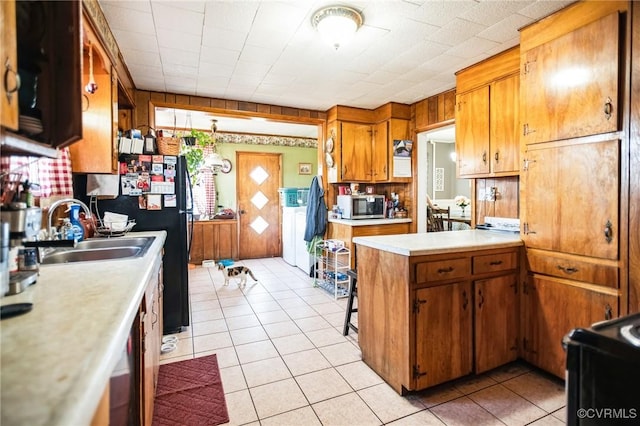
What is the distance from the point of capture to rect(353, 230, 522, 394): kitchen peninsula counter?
1.97m

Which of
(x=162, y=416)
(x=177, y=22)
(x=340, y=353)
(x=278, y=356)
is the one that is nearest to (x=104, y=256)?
(x=162, y=416)

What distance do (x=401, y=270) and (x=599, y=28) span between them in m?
1.82

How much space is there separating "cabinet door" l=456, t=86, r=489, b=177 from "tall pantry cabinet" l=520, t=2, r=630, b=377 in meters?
0.51

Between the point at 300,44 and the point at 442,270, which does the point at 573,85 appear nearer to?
the point at 442,270

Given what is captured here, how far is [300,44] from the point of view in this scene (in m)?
2.61

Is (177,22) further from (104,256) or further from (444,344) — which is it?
(444,344)

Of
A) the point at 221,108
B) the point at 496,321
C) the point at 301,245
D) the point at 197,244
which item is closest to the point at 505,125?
the point at 496,321

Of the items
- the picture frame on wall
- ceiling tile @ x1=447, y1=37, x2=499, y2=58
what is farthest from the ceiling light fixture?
the picture frame on wall

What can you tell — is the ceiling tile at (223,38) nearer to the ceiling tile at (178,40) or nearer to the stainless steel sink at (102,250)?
the ceiling tile at (178,40)

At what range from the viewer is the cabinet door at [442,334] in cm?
197

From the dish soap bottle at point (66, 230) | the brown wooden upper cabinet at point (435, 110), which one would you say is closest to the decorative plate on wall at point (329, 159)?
the brown wooden upper cabinet at point (435, 110)

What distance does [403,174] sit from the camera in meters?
4.47

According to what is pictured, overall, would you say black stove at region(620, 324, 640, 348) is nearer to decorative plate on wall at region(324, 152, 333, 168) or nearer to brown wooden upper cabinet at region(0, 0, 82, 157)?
brown wooden upper cabinet at region(0, 0, 82, 157)

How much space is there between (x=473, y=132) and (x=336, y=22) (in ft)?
5.32
